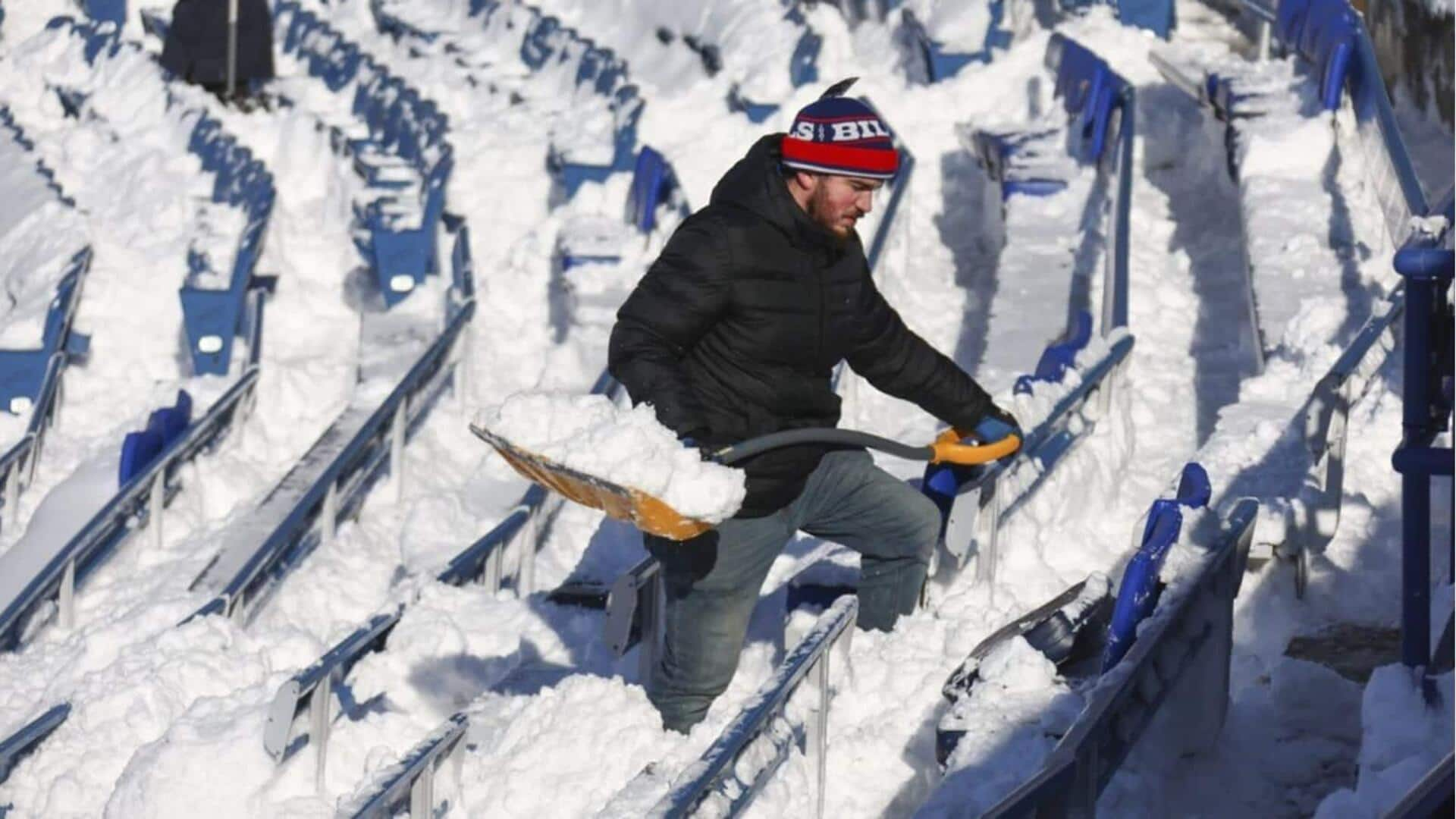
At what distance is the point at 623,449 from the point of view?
221 inches

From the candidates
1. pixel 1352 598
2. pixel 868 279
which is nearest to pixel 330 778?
pixel 868 279

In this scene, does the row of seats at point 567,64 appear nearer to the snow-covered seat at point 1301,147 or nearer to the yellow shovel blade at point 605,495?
the snow-covered seat at point 1301,147

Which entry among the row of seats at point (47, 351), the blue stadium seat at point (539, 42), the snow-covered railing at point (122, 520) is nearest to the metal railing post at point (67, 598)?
the snow-covered railing at point (122, 520)

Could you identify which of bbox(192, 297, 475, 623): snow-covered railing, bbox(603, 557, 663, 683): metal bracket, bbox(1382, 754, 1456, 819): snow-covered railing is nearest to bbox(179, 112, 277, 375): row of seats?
bbox(192, 297, 475, 623): snow-covered railing

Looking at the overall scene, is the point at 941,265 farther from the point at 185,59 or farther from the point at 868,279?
the point at 185,59

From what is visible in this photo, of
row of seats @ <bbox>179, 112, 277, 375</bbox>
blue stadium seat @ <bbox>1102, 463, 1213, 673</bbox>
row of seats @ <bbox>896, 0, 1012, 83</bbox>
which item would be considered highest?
blue stadium seat @ <bbox>1102, 463, 1213, 673</bbox>

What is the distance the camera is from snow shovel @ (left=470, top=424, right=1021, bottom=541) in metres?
5.61

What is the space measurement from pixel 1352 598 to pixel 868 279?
1830mm

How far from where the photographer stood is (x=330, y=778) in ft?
22.7

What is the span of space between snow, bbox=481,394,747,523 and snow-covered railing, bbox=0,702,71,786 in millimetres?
2532

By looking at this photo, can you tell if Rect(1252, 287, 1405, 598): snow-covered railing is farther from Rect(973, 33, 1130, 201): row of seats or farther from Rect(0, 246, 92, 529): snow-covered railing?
Rect(0, 246, 92, 529): snow-covered railing

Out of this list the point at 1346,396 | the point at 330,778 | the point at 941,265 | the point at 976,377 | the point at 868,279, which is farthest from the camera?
the point at 941,265

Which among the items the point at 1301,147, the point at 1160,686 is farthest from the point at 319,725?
the point at 1301,147

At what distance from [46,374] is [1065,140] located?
5.38 meters
